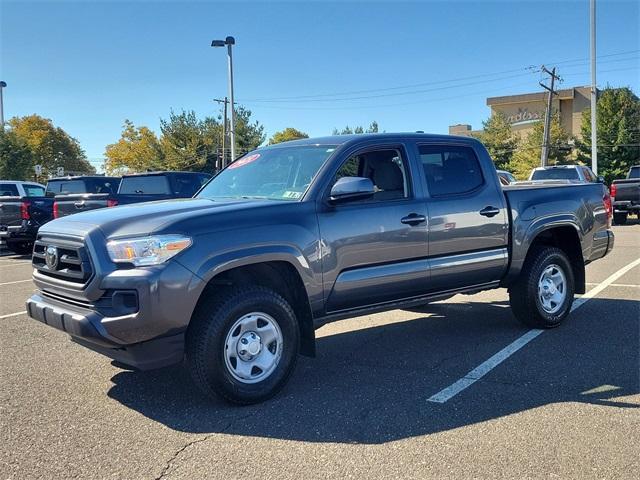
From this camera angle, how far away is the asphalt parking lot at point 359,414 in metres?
3.29

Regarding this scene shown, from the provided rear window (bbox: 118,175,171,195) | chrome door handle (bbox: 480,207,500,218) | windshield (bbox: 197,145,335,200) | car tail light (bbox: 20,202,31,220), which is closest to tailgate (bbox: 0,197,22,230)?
car tail light (bbox: 20,202,31,220)

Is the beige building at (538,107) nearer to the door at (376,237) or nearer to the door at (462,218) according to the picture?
the door at (462,218)

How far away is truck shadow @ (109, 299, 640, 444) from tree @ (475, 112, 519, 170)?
54663 millimetres

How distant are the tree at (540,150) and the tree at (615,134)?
360 cm

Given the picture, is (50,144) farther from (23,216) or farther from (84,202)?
(84,202)

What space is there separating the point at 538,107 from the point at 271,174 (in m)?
63.1

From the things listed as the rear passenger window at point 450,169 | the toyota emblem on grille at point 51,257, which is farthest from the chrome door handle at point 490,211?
the toyota emblem on grille at point 51,257

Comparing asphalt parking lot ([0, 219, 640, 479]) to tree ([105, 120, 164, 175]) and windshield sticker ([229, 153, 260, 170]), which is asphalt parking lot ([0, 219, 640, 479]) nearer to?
windshield sticker ([229, 153, 260, 170])

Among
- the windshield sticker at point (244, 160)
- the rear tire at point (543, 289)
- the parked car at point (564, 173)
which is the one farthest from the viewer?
the parked car at point (564, 173)

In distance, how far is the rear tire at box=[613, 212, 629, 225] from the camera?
20.1 metres

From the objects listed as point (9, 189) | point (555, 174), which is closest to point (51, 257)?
point (9, 189)

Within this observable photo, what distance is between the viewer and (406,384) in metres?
4.58

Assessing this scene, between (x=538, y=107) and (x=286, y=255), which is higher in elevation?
(x=538, y=107)

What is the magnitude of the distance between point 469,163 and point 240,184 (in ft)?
7.33
